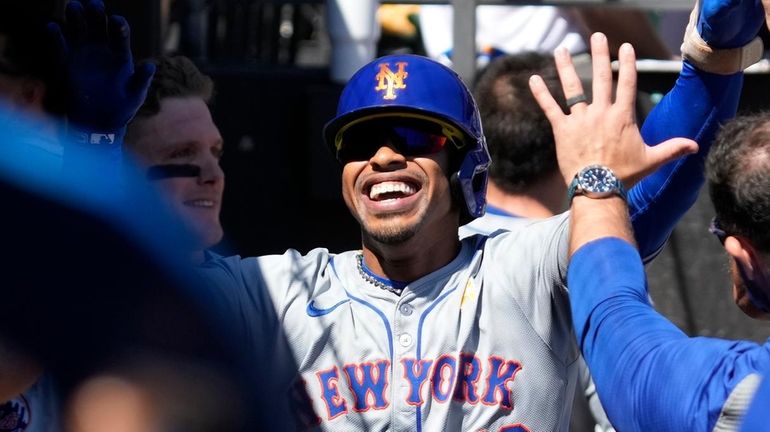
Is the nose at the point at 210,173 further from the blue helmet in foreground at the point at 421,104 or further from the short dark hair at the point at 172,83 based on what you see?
the blue helmet in foreground at the point at 421,104

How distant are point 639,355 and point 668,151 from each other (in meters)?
0.50

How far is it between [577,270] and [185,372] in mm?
834

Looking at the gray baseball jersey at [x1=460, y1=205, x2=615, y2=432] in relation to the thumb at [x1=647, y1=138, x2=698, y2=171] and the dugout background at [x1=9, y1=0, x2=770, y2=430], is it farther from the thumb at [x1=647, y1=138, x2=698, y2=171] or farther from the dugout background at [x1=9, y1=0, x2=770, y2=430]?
the thumb at [x1=647, y1=138, x2=698, y2=171]

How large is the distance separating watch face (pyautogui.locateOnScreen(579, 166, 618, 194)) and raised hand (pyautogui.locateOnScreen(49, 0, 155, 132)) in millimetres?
1139

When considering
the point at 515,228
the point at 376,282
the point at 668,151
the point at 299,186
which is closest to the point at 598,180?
the point at 668,151

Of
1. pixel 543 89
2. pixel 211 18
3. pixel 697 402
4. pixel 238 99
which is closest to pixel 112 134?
pixel 543 89

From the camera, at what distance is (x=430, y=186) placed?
3098 millimetres

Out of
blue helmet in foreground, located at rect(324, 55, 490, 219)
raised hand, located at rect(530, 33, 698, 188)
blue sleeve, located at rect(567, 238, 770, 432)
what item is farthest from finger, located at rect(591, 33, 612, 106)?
blue helmet in foreground, located at rect(324, 55, 490, 219)

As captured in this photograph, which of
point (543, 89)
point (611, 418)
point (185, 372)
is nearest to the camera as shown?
point (185, 372)

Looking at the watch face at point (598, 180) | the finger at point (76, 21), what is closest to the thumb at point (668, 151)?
the watch face at point (598, 180)

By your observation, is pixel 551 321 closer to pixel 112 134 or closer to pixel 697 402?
pixel 697 402

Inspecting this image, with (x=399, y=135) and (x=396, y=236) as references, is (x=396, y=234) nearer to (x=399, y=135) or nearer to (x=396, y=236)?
(x=396, y=236)

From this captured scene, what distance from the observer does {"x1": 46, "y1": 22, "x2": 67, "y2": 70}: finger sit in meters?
2.90

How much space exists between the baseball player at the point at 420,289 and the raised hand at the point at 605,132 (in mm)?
381
